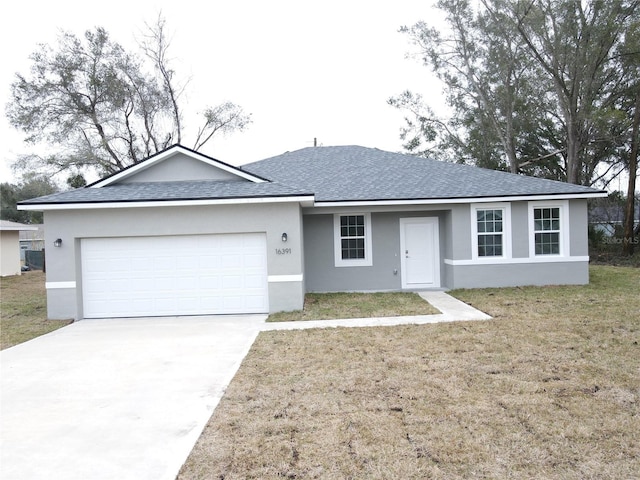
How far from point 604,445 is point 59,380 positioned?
6293 millimetres

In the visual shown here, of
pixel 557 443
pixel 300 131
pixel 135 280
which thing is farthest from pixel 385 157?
pixel 300 131

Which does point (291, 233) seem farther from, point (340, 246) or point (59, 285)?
point (59, 285)

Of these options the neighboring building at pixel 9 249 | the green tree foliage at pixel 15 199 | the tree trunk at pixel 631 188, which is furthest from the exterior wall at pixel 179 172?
the green tree foliage at pixel 15 199

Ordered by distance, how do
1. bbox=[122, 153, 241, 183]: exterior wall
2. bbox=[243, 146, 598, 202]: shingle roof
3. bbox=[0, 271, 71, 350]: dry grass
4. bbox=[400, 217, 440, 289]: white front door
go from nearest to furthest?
bbox=[0, 271, 71, 350]: dry grass → bbox=[122, 153, 241, 183]: exterior wall → bbox=[243, 146, 598, 202]: shingle roof → bbox=[400, 217, 440, 289]: white front door

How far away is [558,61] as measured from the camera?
22.4 m

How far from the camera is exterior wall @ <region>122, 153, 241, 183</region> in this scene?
488 inches

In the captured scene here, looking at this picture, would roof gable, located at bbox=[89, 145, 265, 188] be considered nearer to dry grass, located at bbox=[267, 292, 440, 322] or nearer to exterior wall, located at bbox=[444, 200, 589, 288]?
dry grass, located at bbox=[267, 292, 440, 322]

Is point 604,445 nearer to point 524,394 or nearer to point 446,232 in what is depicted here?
point 524,394

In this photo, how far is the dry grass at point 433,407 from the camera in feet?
12.0

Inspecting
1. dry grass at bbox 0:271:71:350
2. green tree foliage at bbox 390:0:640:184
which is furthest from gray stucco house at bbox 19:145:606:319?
green tree foliage at bbox 390:0:640:184

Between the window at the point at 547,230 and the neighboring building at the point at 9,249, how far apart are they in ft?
77.1

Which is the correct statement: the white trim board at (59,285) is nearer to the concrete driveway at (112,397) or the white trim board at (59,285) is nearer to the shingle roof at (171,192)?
the concrete driveway at (112,397)

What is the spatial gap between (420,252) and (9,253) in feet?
70.0

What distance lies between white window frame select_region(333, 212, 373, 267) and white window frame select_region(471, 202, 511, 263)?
9.65 ft
